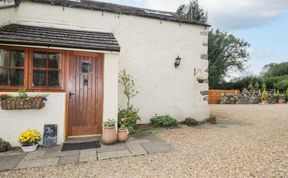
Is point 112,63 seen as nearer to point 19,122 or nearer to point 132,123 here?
point 132,123

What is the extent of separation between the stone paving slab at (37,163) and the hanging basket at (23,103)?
A: 136cm

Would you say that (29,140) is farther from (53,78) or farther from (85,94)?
(85,94)

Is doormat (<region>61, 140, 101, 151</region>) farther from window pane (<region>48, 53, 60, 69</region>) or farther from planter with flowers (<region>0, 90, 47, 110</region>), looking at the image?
window pane (<region>48, 53, 60, 69</region>)

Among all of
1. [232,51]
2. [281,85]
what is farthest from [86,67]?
[232,51]

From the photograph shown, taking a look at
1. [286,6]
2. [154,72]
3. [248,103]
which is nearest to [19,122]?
[154,72]

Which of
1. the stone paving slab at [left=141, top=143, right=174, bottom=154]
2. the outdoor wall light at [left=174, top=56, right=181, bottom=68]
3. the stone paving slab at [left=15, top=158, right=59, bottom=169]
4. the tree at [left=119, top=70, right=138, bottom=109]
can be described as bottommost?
the stone paving slab at [left=15, top=158, right=59, bottom=169]

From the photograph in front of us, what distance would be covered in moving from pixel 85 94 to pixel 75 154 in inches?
76.2

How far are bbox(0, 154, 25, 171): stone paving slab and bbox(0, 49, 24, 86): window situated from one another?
1.88 meters

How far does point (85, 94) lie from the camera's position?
6047mm

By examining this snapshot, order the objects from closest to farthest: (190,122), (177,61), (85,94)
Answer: (85,94)
(190,122)
(177,61)

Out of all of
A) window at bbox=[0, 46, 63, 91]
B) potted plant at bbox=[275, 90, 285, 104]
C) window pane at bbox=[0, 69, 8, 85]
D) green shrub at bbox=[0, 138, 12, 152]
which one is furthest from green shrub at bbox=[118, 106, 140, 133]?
potted plant at bbox=[275, 90, 285, 104]

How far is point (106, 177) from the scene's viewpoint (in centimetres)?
356

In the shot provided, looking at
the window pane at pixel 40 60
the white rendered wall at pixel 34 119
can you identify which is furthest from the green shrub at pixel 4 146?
the window pane at pixel 40 60

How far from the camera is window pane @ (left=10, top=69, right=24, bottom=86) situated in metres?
5.36
